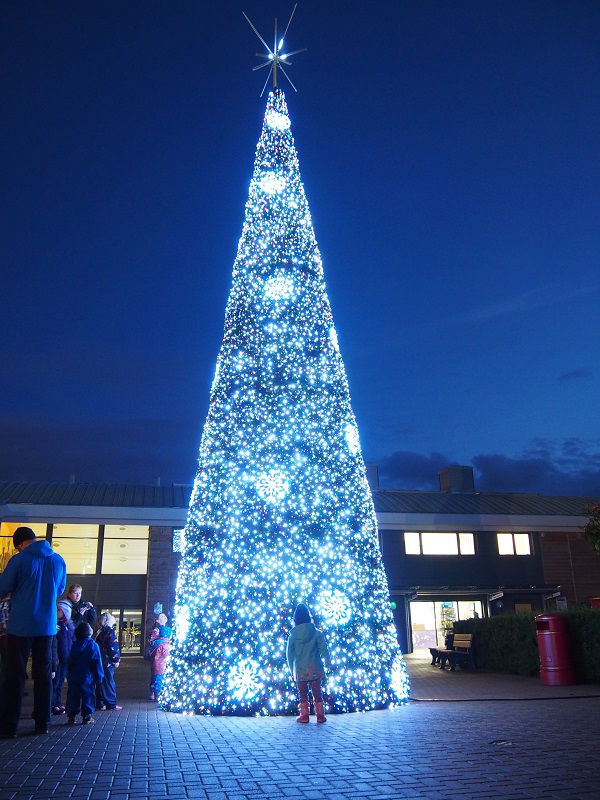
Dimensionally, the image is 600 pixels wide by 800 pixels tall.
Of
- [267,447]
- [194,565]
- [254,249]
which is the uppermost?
[254,249]

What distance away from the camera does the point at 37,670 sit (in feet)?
20.3

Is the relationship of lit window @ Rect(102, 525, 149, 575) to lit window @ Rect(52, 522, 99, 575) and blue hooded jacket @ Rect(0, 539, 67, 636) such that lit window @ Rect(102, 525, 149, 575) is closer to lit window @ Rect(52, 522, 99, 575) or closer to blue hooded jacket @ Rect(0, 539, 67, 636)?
lit window @ Rect(52, 522, 99, 575)

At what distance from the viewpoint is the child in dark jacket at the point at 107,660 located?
8.84 meters

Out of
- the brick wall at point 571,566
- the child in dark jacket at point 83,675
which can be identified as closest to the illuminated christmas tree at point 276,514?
A: the child in dark jacket at point 83,675

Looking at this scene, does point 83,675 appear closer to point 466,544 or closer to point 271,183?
point 271,183

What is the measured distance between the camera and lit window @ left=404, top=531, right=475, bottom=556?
89.6ft

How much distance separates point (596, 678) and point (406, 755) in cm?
838

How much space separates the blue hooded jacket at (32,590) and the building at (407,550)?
18502 millimetres

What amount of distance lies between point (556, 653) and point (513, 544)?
16561 mm

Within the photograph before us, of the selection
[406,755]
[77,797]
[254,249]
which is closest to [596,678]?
[406,755]

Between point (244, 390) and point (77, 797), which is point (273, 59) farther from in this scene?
point (77, 797)

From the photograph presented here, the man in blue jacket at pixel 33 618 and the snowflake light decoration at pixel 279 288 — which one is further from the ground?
the snowflake light decoration at pixel 279 288

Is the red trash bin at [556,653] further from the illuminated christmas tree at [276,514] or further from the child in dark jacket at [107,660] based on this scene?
the child in dark jacket at [107,660]

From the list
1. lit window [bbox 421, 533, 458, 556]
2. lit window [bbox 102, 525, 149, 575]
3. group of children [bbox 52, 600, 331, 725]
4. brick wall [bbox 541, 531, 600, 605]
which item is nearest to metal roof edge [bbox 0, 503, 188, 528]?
lit window [bbox 102, 525, 149, 575]
